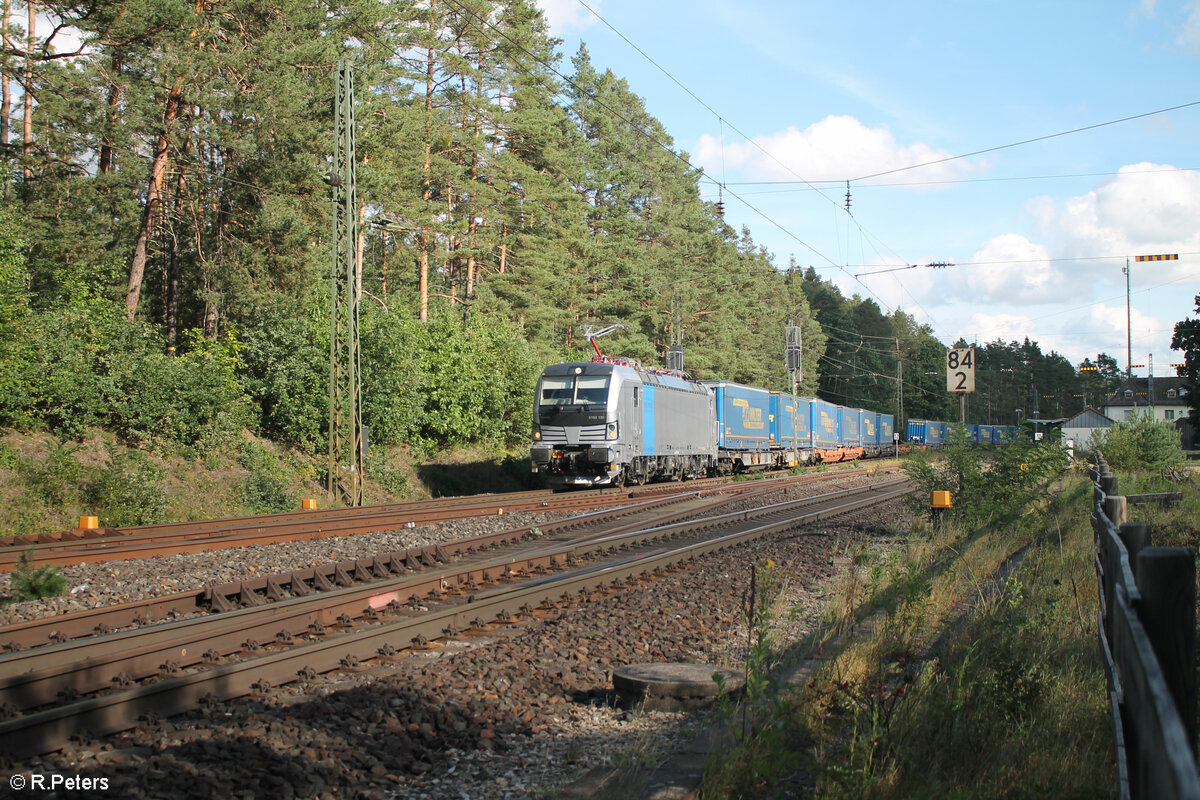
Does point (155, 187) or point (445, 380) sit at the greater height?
point (155, 187)

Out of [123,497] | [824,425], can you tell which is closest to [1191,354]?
[824,425]

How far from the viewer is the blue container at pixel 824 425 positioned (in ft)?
137

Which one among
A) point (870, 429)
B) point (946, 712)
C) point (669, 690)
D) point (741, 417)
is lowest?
point (669, 690)

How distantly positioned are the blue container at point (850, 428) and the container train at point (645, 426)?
9.28 metres

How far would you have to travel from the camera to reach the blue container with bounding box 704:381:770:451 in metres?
32.1

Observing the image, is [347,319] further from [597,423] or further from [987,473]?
[987,473]

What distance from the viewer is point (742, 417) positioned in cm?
3388

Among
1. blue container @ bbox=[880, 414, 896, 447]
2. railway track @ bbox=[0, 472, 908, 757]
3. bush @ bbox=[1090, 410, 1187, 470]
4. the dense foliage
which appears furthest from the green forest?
the dense foliage

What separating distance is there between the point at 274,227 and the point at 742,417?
18.6 m

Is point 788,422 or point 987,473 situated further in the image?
point 788,422

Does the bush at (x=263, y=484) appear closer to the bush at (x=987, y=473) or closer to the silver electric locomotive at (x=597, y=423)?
the silver electric locomotive at (x=597, y=423)

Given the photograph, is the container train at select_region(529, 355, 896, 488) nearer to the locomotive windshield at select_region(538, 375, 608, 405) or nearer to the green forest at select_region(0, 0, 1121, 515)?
the locomotive windshield at select_region(538, 375, 608, 405)

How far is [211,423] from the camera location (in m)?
20.1

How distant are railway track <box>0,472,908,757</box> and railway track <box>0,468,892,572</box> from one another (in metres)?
3.09
